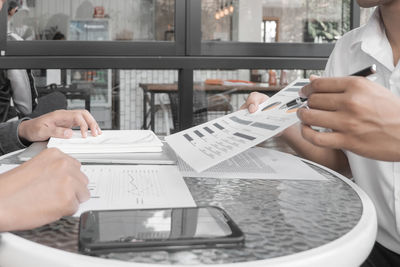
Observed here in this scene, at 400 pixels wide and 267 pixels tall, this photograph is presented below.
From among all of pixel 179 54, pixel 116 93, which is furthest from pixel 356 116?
pixel 116 93

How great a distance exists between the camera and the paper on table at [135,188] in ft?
2.18

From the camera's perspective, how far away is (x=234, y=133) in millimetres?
947

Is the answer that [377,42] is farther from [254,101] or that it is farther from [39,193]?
[39,193]

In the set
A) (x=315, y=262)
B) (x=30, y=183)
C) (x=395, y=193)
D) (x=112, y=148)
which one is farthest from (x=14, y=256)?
(x=395, y=193)

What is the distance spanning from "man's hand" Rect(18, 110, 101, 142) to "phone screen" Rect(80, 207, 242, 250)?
63 centimetres

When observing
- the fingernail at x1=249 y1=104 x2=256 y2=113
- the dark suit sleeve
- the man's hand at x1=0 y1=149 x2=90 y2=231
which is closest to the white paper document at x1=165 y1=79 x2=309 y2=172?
the fingernail at x1=249 y1=104 x2=256 y2=113

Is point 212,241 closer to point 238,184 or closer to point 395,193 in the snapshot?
point 238,184

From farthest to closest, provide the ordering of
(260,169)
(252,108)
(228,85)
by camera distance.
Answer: (228,85), (252,108), (260,169)

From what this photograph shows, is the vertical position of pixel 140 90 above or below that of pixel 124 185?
above

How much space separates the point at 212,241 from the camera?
512 millimetres

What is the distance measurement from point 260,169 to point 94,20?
4.90ft

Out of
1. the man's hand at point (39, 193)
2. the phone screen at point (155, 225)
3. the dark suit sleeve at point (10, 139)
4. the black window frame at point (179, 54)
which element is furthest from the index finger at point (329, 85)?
the black window frame at point (179, 54)

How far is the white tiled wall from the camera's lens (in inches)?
85.7

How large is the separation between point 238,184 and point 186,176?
0.11 metres
